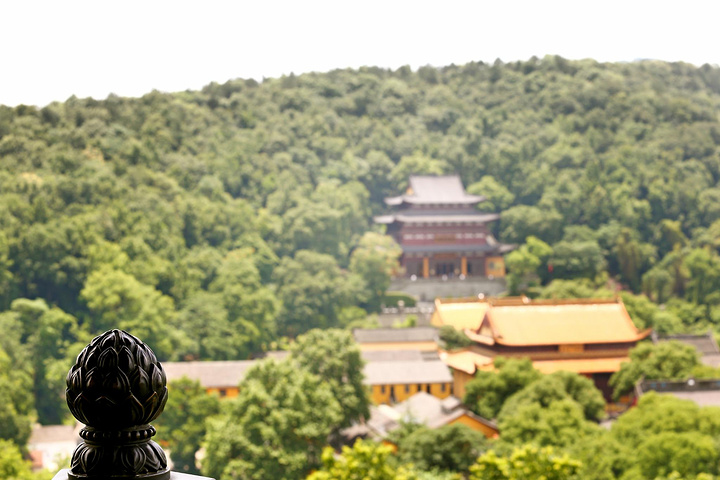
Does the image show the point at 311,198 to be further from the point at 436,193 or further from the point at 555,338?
the point at 555,338

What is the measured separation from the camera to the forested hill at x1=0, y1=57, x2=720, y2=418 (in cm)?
4044

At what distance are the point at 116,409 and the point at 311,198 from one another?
5433cm

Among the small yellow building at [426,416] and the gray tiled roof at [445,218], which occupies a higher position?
the gray tiled roof at [445,218]

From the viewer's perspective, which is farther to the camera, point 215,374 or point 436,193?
point 436,193

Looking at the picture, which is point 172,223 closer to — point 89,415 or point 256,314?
point 256,314

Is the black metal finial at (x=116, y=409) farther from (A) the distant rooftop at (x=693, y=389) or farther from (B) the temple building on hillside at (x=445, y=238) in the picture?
(B) the temple building on hillside at (x=445, y=238)

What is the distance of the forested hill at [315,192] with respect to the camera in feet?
133

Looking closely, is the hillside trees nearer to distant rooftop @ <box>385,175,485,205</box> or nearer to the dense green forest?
the dense green forest

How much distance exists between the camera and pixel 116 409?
7.36 feet

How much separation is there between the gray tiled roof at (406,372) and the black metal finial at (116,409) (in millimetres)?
31960

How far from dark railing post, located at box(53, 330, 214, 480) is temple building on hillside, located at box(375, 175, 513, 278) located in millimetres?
50326

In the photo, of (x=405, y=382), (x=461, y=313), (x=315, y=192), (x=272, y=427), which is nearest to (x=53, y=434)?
(x=272, y=427)

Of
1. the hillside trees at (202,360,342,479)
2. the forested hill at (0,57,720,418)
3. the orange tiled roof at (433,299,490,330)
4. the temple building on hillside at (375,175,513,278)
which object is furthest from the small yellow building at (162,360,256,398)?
the temple building on hillside at (375,175,513,278)

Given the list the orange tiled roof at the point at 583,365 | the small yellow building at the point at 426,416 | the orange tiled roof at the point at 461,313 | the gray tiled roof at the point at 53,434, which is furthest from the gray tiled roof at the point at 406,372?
the gray tiled roof at the point at 53,434
